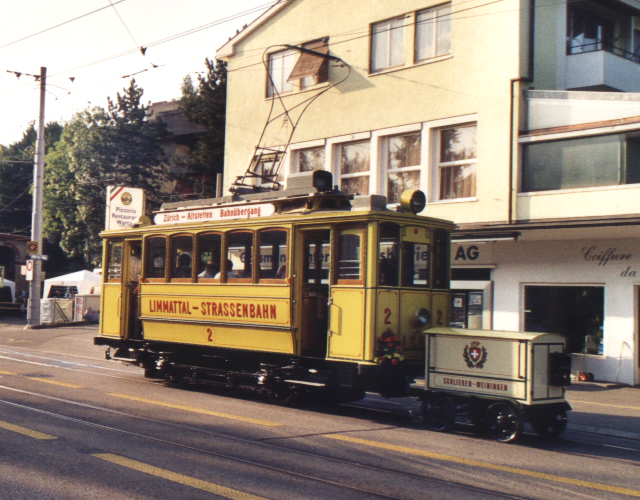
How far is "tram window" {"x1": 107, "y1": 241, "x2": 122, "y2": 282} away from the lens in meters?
15.5

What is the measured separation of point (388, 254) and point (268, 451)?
3721 millimetres

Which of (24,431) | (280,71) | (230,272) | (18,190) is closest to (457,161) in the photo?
(280,71)

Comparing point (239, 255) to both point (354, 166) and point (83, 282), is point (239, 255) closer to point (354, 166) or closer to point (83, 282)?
point (354, 166)

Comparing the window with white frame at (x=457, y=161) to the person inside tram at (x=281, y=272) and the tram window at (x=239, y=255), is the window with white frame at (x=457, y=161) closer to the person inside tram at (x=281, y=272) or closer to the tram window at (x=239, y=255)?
the tram window at (x=239, y=255)

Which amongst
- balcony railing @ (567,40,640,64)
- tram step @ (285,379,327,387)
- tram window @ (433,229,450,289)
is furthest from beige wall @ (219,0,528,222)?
tram step @ (285,379,327,387)

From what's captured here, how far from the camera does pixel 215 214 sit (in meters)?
13.4

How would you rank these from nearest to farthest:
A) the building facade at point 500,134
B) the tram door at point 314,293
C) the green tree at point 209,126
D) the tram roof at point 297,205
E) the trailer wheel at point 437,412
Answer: the trailer wheel at point 437,412 → the tram roof at point 297,205 → the tram door at point 314,293 → the building facade at point 500,134 → the green tree at point 209,126

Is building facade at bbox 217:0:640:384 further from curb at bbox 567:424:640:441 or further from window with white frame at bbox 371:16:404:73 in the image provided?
curb at bbox 567:424:640:441

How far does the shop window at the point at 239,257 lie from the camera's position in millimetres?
12594

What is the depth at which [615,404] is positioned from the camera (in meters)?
13.9

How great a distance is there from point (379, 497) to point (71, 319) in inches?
1115

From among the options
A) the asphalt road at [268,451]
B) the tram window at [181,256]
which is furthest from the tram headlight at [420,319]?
the tram window at [181,256]

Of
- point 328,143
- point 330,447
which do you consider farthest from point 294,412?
point 328,143

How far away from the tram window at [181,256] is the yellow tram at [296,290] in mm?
25
